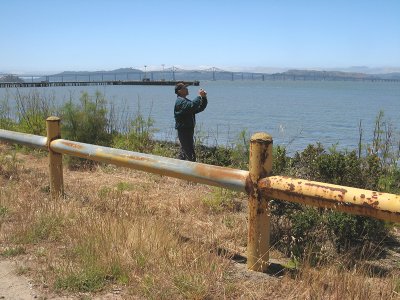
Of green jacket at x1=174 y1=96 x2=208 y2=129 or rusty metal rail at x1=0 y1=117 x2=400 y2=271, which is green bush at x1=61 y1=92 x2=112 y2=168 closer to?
green jacket at x1=174 y1=96 x2=208 y2=129

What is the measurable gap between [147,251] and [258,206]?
1011 millimetres

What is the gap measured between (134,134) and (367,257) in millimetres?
8106

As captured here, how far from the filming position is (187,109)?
394 inches

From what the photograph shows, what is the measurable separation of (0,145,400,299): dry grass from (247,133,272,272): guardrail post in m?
0.14

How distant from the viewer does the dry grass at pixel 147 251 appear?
3.60m

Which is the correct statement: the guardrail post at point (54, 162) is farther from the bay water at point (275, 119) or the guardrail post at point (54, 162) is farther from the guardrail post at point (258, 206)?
the bay water at point (275, 119)

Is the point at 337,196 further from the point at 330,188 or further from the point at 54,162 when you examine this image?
the point at 54,162

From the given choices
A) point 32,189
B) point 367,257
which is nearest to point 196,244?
point 367,257

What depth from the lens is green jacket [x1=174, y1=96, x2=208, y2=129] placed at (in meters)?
9.98

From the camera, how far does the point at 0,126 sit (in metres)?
13.6

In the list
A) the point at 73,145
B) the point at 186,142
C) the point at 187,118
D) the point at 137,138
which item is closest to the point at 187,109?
the point at 187,118

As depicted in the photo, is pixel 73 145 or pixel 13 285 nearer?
pixel 13 285

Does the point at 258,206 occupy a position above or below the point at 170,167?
below

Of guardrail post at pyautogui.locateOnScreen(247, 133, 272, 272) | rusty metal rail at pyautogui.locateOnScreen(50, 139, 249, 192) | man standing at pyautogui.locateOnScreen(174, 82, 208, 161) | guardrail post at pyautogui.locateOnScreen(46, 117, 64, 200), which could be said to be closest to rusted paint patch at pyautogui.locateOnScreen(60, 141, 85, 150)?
rusty metal rail at pyautogui.locateOnScreen(50, 139, 249, 192)
